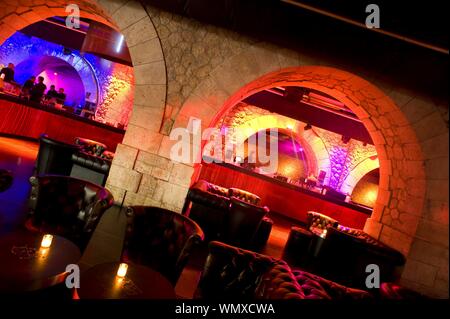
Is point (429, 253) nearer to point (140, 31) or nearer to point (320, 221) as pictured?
point (140, 31)

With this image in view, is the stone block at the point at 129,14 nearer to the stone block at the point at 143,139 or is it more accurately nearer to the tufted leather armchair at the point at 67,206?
the stone block at the point at 143,139

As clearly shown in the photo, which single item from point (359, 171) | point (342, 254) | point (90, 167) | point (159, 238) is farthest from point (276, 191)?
point (159, 238)

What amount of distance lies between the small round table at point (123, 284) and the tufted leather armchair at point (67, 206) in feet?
2.22

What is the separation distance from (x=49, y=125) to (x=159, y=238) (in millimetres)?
7208

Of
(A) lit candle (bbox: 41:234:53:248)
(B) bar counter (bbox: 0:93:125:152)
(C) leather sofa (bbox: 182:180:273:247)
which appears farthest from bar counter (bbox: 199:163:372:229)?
(A) lit candle (bbox: 41:234:53:248)

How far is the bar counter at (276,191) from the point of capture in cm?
761

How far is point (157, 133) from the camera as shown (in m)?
3.88

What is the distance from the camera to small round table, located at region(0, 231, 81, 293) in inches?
50.9

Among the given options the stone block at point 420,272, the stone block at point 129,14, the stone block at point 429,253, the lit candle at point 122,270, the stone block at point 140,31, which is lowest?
the lit candle at point 122,270

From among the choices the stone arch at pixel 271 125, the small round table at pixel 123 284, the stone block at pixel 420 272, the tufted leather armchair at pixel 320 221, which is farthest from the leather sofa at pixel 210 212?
the stone arch at pixel 271 125

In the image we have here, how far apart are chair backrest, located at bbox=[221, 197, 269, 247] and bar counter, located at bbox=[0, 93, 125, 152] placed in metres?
5.10

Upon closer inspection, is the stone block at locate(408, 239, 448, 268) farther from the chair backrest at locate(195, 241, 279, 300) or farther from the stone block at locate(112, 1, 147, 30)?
the stone block at locate(112, 1, 147, 30)

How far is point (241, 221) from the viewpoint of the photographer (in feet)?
13.3

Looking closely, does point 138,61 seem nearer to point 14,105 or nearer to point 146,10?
point 146,10
